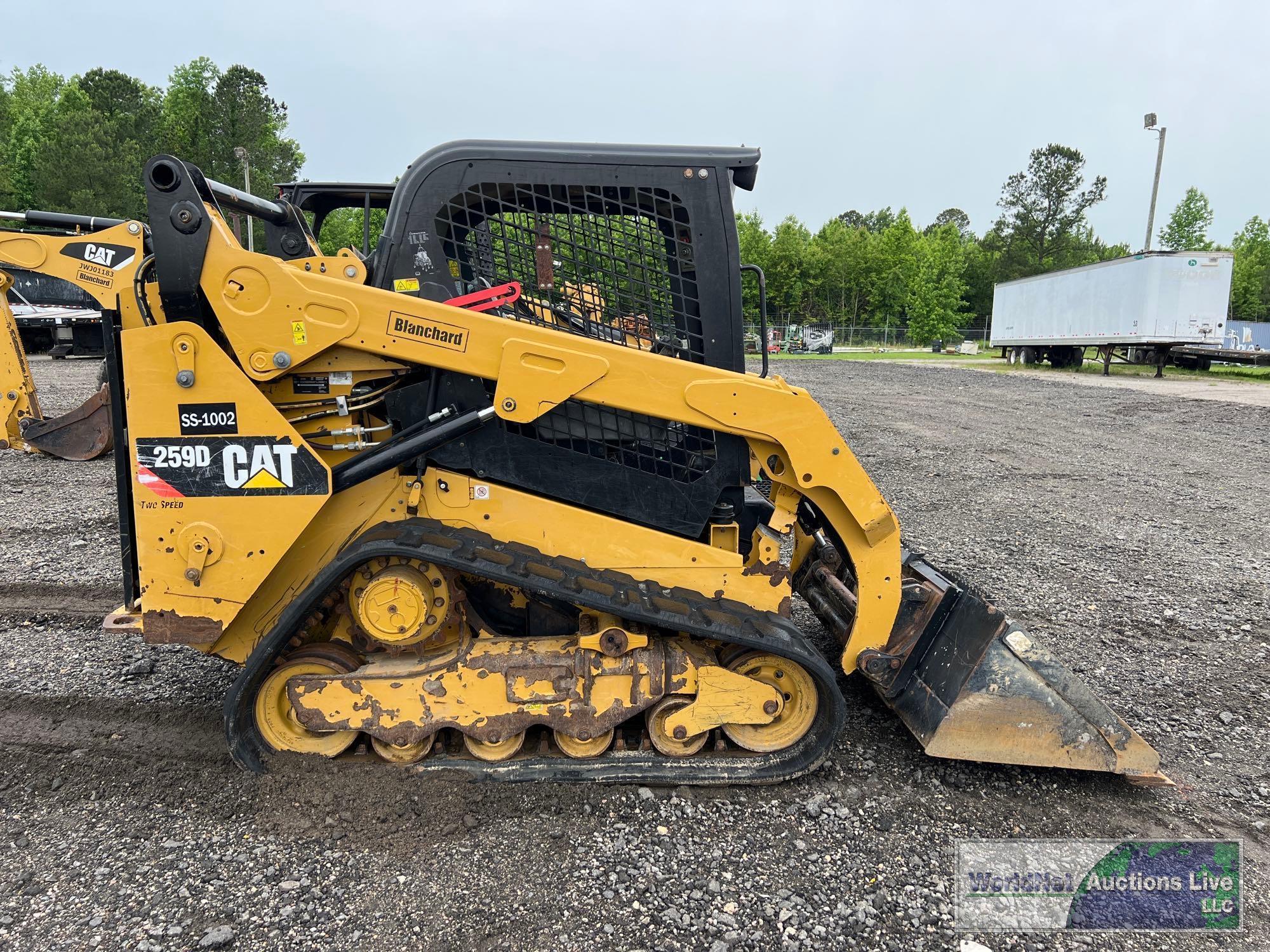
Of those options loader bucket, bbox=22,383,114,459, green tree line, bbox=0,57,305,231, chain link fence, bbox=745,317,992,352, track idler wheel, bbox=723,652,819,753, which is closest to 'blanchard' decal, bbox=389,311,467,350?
track idler wheel, bbox=723,652,819,753

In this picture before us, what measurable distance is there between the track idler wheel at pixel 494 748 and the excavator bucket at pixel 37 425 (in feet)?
31.3

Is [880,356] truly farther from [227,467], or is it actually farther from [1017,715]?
[227,467]

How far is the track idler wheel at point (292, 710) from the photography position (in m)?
3.31

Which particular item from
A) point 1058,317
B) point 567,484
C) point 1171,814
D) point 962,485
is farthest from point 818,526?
point 1058,317

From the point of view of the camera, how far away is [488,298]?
3.32 metres

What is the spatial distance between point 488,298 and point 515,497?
868 millimetres

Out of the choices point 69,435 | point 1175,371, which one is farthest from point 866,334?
point 69,435

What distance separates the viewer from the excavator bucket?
33.3 feet

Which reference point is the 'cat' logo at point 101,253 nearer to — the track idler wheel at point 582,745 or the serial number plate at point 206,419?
the serial number plate at point 206,419

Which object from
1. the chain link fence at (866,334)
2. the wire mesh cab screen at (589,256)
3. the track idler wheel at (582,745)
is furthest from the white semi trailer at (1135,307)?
the track idler wheel at (582,745)

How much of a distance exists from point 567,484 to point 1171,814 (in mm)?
2917

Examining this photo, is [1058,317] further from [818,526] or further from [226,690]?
[226,690]

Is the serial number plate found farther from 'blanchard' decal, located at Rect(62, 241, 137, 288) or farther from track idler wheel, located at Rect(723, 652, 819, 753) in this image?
'blanchard' decal, located at Rect(62, 241, 137, 288)

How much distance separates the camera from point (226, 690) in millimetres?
4156
